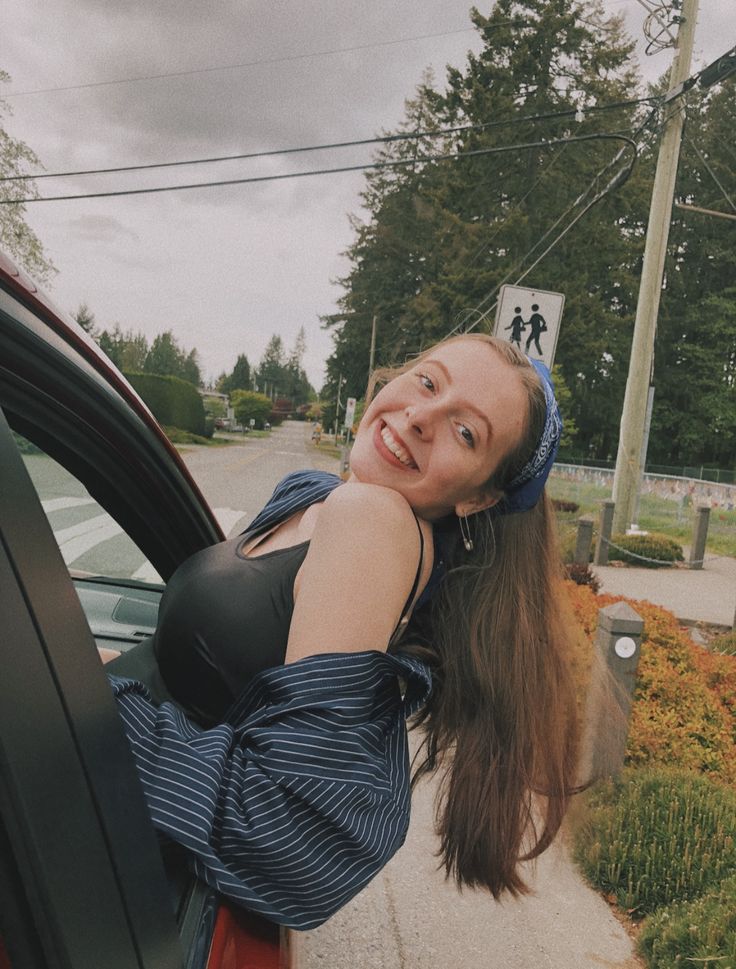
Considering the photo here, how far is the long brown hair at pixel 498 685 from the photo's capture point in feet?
4.66

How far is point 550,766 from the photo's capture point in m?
1.51

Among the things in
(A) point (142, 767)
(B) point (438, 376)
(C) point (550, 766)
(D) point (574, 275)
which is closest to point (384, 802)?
(A) point (142, 767)

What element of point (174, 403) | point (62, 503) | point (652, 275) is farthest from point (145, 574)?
point (174, 403)

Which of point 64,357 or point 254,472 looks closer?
point 64,357

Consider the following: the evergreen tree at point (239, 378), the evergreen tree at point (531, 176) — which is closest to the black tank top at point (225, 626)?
the evergreen tree at point (531, 176)

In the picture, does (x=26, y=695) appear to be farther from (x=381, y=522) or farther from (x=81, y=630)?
(x=381, y=522)

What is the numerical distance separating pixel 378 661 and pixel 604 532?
13.7 m

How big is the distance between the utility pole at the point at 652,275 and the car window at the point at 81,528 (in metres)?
12.1

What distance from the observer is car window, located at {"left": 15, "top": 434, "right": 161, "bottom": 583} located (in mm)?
1509

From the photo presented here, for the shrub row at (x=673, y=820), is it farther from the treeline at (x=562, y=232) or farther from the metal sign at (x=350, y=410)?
the metal sign at (x=350, y=410)

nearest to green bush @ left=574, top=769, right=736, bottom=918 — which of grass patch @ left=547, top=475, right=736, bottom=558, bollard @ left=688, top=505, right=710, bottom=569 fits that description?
bollard @ left=688, top=505, right=710, bottom=569

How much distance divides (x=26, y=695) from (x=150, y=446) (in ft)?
3.10

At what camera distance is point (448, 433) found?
1.36m

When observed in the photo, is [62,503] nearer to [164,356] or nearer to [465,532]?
[465,532]
